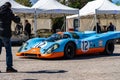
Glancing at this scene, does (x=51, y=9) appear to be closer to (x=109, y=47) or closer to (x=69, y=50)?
(x=109, y=47)

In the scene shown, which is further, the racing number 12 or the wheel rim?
the racing number 12

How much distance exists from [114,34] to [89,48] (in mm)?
1681

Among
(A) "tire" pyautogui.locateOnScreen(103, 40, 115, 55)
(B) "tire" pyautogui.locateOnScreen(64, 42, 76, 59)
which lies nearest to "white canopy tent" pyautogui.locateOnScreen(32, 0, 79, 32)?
(A) "tire" pyautogui.locateOnScreen(103, 40, 115, 55)

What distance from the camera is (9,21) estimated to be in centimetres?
947

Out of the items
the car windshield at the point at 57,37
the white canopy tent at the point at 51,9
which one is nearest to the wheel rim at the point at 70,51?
the car windshield at the point at 57,37

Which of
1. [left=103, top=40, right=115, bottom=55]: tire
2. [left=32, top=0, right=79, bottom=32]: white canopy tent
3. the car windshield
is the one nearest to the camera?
the car windshield

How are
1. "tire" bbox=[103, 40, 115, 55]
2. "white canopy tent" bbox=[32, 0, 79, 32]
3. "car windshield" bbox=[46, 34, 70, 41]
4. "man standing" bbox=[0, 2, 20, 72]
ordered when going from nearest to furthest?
"man standing" bbox=[0, 2, 20, 72] < "car windshield" bbox=[46, 34, 70, 41] < "tire" bbox=[103, 40, 115, 55] < "white canopy tent" bbox=[32, 0, 79, 32]

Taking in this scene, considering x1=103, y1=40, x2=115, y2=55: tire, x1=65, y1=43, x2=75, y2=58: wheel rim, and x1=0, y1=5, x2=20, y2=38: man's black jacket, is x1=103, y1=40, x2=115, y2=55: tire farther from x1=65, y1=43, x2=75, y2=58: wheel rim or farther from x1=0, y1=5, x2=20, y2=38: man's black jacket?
x1=0, y1=5, x2=20, y2=38: man's black jacket

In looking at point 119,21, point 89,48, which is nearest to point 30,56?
point 89,48

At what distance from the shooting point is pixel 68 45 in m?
13.7

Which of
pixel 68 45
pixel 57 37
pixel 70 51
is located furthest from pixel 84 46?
pixel 57 37

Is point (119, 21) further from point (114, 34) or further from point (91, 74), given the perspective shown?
point (91, 74)

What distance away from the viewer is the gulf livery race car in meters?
13.2

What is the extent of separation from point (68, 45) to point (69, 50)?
8.5 inches
